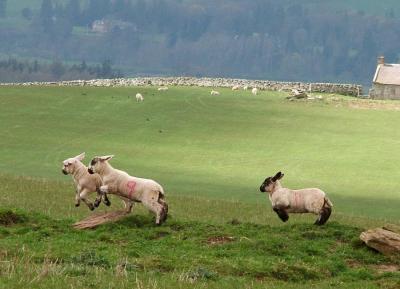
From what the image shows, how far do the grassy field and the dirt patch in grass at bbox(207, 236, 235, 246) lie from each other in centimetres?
7

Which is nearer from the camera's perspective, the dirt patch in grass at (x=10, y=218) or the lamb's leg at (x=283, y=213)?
the dirt patch in grass at (x=10, y=218)

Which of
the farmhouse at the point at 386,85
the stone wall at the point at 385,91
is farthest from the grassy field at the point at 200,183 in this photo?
the farmhouse at the point at 386,85

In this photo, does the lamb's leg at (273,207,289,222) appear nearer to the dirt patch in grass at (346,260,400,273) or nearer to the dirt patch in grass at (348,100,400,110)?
the dirt patch in grass at (346,260,400,273)

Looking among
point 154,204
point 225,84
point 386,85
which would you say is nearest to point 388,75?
point 386,85

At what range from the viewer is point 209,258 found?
22.0m

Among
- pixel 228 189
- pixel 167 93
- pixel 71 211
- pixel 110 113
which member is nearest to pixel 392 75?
pixel 167 93

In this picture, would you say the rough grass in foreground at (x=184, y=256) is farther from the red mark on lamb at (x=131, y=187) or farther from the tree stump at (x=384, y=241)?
the red mark on lamb at (x=131, y=187)

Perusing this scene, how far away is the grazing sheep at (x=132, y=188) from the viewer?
25.7m

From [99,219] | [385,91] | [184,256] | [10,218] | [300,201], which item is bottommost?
[385,91]

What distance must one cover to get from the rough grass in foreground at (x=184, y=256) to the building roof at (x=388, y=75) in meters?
104

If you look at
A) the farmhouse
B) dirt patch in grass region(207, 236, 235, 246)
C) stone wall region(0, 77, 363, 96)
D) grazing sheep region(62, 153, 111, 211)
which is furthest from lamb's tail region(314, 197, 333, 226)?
the farmhouse

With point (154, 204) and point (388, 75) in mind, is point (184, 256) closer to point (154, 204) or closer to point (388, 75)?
point (154, 204)

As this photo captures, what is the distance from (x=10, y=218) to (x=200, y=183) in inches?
1163

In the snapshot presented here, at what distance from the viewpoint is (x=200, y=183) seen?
55.5m
